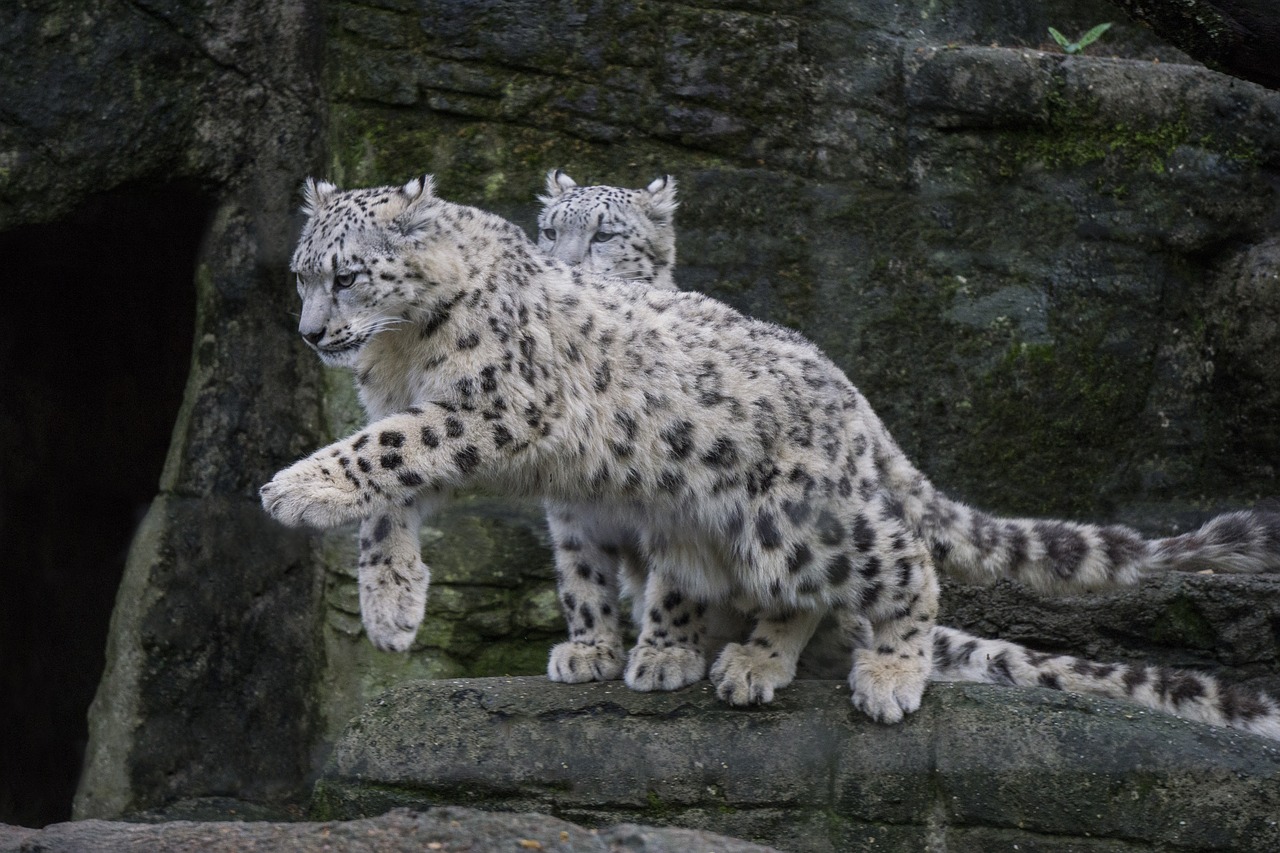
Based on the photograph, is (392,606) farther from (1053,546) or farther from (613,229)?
(613,229)

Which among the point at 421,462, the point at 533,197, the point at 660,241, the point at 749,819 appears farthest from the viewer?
the point at 533,197

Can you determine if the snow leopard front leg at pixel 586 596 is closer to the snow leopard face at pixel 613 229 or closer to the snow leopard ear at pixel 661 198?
the snow leopard face at pixel 613 229

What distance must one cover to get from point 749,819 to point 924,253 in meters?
2.96

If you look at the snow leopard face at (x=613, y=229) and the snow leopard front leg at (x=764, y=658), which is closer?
the snow leopard front leg at (x=764, y=658)

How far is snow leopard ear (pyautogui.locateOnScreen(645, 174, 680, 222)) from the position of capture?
6.05m

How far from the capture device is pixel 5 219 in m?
6.13

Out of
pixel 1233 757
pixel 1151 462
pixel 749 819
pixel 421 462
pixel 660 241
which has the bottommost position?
pixel 749 819

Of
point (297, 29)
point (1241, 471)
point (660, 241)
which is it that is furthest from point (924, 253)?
point (297, 29)

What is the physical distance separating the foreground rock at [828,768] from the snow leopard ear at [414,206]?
1.32m

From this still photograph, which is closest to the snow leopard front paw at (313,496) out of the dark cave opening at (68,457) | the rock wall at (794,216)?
the rock wall at (794,216)

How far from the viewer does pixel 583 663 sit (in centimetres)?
464

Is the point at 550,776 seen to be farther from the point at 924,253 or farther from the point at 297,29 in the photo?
the point at 297,29

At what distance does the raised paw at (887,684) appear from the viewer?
418 cm

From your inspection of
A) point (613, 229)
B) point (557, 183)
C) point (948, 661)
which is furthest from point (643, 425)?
point (557, 183)
